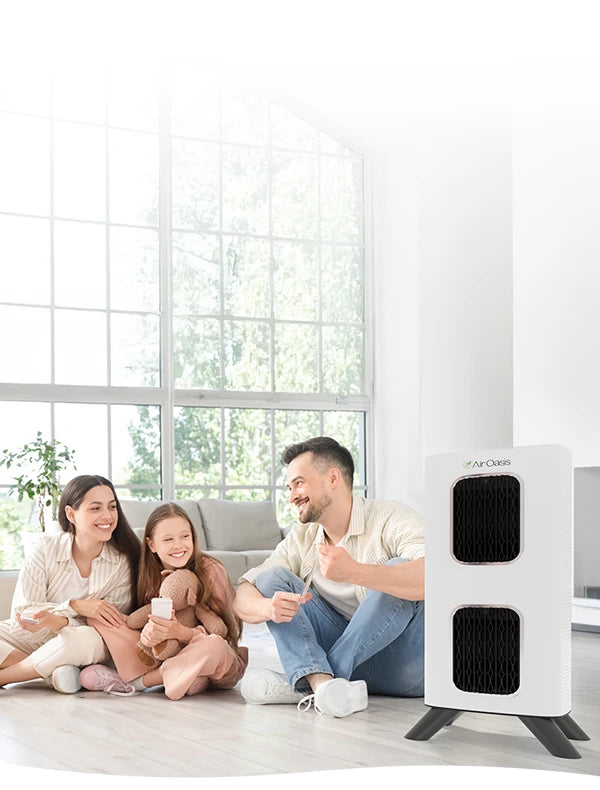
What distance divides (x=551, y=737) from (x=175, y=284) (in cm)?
613

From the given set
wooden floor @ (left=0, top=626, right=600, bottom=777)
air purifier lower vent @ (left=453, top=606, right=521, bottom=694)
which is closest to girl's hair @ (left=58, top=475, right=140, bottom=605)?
wooden floor @ (left=0, top=626, right=600, bottom=777)

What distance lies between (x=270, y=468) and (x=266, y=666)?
4.05m

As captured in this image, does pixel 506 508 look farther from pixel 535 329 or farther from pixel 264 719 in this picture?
pixel 535 329

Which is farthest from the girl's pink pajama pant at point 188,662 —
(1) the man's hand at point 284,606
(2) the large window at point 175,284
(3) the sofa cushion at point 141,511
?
(2) the large window at point 175,284

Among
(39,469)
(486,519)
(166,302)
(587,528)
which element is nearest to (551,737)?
(486,519)

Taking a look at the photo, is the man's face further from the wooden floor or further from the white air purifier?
the white air purifier

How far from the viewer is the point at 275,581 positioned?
10.8 ft

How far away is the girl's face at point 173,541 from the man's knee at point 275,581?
1.44ft

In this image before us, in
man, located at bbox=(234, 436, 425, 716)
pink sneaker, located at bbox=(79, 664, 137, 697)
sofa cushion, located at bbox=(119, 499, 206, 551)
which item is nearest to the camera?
man, located at bbox=(234, 436, 425, 716)

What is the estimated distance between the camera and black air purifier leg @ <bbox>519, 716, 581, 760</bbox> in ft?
8.03

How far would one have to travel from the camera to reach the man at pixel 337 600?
309cm

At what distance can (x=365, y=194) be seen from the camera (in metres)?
9.00

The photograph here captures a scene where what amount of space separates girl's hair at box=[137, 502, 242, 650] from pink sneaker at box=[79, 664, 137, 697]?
27 centimetres

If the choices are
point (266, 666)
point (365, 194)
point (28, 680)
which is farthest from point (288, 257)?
point (28, 680)
